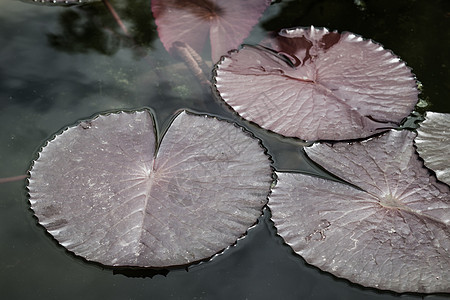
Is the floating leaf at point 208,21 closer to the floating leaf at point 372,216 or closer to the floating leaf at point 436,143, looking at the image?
the floating leaf at point 372,216

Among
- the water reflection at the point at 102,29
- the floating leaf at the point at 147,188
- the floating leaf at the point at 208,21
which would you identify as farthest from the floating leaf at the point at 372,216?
the water reflection at the point at 102,29

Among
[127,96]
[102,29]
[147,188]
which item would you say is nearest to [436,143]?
[147,188]

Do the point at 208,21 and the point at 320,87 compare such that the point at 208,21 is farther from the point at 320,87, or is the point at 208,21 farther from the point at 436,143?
the point at 436,143

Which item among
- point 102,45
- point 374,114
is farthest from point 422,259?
point 102,45

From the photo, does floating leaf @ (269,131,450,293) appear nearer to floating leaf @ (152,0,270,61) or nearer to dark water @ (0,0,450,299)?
dark water @ (0,0,450,299)

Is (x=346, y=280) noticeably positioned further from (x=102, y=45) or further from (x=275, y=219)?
(x=102, y=45)
